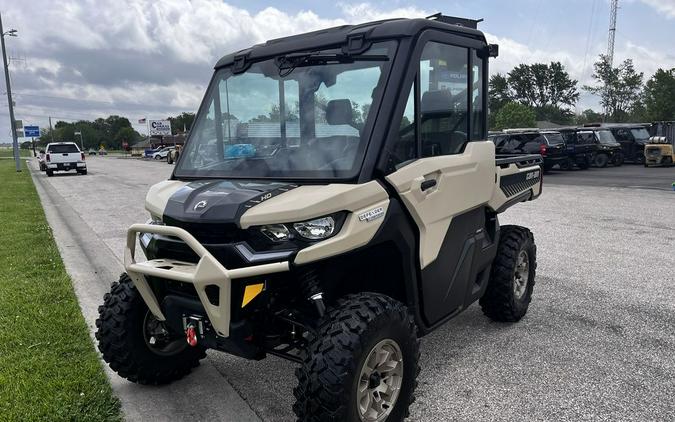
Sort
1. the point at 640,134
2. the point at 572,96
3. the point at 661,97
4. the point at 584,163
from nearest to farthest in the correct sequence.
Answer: the point at 584,163 < the point at 640,134 < the point at 661,97 < the point at 572,96

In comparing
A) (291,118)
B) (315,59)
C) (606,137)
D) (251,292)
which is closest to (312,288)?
(251,292)

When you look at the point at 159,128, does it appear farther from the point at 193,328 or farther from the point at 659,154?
the point at 193,328

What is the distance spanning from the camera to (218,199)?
288cm

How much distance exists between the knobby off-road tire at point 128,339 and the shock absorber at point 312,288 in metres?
1.10

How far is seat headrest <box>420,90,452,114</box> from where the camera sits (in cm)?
335

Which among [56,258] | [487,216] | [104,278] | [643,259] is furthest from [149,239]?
[643,259]

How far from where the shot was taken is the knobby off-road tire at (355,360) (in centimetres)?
262

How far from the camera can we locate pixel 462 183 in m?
3.65

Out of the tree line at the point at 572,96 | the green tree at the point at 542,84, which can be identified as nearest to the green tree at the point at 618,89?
the tree line at the point at 572,96

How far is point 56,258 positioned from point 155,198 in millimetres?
5131

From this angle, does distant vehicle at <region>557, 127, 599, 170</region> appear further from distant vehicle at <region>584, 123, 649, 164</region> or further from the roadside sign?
the roadside sign

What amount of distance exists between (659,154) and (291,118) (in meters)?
26.7

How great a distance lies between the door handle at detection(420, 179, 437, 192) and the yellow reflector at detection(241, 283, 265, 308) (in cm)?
116

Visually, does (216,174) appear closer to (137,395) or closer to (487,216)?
(137,395)
